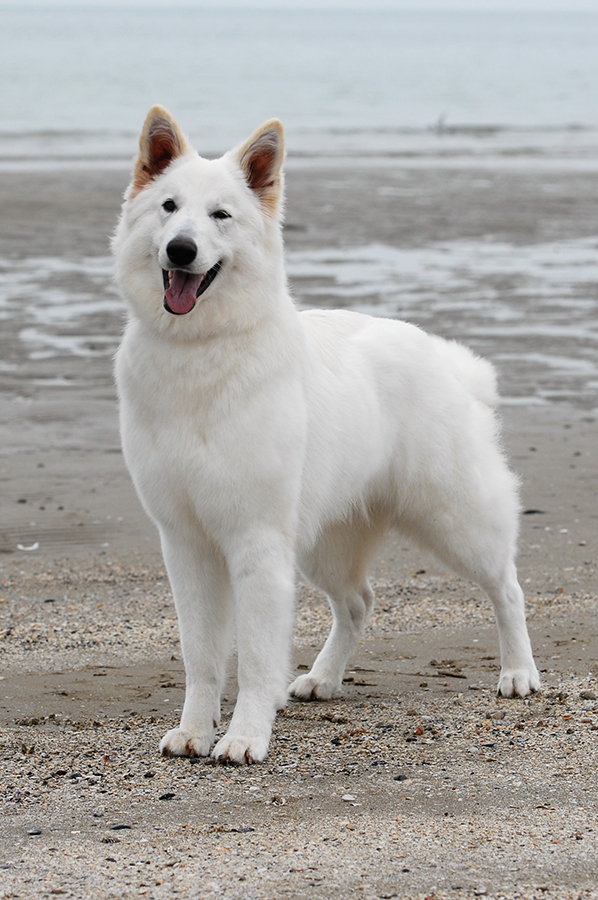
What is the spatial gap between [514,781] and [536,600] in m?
2.29

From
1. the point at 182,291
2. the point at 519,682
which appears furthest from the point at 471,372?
the point at 182,291

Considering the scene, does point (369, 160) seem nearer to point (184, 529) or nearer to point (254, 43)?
point (184, 529)

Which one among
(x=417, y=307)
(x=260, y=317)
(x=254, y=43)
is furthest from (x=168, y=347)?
(x=254, y=43)

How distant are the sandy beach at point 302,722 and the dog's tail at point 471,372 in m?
1.23

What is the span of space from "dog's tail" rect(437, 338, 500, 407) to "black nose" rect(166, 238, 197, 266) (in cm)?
163

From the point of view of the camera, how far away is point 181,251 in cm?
398

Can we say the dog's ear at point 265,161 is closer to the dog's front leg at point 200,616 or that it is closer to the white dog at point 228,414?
the white dog at point 228,414

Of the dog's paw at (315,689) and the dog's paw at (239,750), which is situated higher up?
the dog's paw at (239,750)

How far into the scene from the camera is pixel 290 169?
28.7 meters

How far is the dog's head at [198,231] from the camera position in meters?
4.10

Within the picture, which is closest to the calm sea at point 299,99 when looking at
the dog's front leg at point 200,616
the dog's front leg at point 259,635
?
the dog's front leg at point 200,616

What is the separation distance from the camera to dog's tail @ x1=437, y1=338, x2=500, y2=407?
529 centimetres

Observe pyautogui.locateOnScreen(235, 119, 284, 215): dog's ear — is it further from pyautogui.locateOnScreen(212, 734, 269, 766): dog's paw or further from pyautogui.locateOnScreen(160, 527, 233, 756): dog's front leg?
pyautogui.locateOnScreen(212, 734, 269, 766): dog's paw

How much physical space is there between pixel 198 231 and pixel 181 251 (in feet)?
0.38
